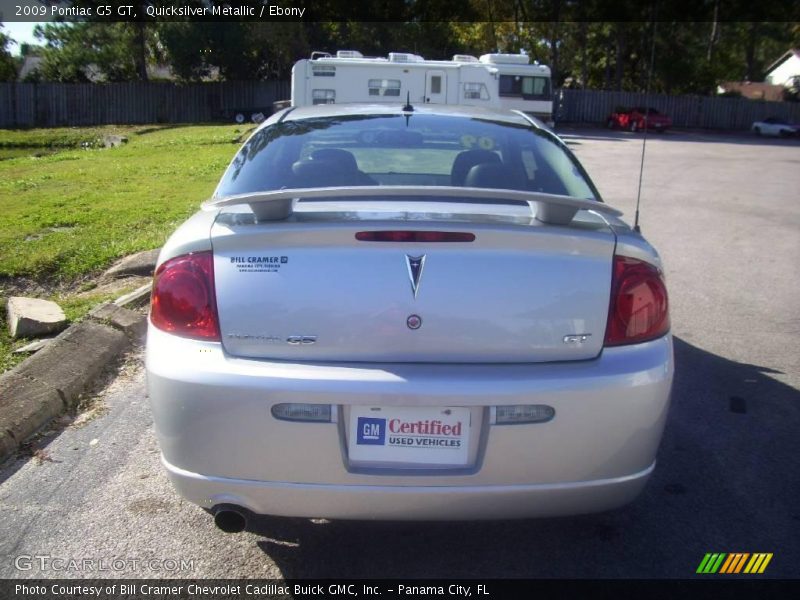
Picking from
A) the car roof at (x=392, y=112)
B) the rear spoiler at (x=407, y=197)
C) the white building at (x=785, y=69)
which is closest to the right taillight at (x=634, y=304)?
the rear spoiler at (x=407, y=197)

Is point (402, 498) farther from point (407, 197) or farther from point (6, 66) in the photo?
point (6, 66)

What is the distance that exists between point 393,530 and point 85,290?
455cm

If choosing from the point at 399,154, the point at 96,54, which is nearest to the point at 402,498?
the point at 399,154

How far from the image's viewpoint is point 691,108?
5069 centimetres

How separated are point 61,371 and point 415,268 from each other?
2.95 metres

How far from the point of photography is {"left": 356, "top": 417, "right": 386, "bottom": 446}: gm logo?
2664mm

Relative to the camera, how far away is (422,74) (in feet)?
48.8

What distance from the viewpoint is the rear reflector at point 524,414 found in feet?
8.71

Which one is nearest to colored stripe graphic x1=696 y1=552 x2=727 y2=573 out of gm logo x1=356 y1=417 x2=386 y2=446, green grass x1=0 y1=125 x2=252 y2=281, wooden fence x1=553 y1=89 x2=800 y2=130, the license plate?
the license plate

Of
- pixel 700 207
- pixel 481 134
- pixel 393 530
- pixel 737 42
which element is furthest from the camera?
pixel 737 42

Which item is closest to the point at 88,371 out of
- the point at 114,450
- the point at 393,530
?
the point at 114,450

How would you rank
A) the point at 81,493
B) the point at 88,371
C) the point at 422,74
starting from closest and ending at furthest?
the point at 81,493, the point at 88,371, the point at 422,74

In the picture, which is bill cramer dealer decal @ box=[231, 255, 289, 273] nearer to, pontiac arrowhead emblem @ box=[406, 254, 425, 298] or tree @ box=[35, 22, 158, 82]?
pontiac arrowhead emblem @ box=[406, 254, 425, 298]

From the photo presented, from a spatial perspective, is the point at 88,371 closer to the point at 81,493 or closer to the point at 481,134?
the point at 81,493
